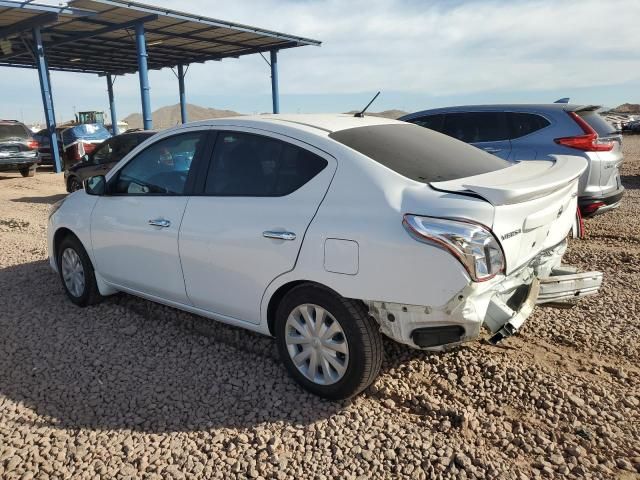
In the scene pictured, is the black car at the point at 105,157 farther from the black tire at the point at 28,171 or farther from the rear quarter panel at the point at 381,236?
the rear quarter panel at the point at 381,236

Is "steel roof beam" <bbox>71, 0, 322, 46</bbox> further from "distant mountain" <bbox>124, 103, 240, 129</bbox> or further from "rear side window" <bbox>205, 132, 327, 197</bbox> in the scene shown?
"distant mountain" <bbox>124, 103, 240, 129</bbox>

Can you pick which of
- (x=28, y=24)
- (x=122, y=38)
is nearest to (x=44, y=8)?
(x=28, y=24)

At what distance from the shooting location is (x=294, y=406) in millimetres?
3055

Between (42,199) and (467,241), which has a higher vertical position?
(467,241)

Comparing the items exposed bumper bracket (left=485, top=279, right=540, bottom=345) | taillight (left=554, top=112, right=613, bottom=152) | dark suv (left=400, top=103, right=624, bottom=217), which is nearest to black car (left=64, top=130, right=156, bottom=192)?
dark suv (left=400, top=103, right=624, bottom=217)

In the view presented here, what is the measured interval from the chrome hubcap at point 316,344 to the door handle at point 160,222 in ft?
4.00

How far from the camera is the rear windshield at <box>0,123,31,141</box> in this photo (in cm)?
1530

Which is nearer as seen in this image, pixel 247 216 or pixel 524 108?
pixel 247 216

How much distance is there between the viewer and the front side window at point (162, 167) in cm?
374

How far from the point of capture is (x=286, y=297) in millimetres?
3080

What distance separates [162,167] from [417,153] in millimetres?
2014

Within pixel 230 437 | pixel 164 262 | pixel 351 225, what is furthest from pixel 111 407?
pixel 351 225

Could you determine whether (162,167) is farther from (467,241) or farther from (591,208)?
(591,208)

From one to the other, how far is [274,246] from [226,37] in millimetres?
19403
